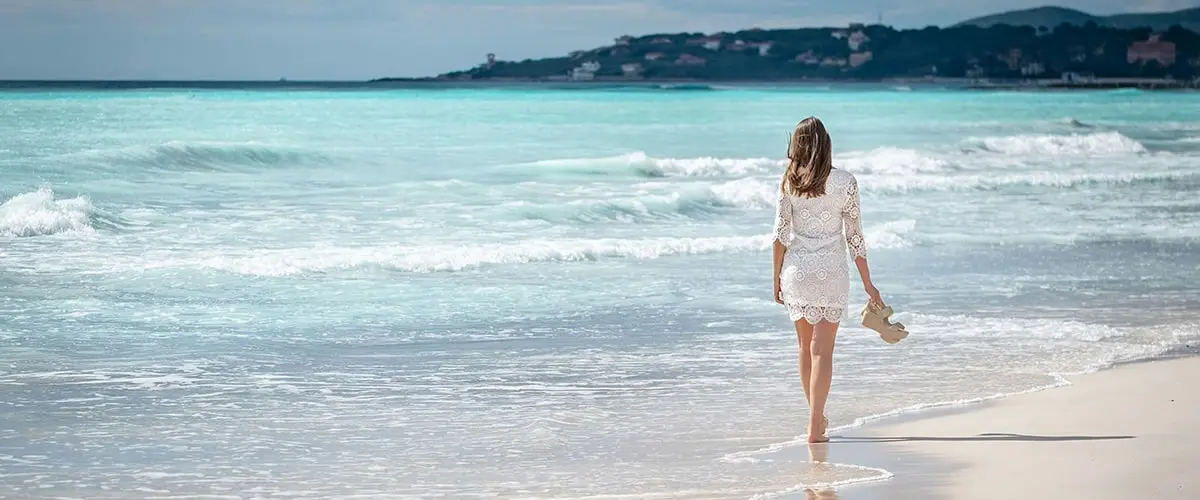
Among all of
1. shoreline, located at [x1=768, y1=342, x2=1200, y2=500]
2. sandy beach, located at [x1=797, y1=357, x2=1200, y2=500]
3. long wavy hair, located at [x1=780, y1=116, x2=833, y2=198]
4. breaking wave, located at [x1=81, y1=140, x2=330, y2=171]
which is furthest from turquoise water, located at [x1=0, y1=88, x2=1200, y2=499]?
breaking wave, located at [x1=81, y1=140, x2=330, y2=171]

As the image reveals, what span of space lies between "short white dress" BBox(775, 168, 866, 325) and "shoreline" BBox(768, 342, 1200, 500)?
65 centimetres

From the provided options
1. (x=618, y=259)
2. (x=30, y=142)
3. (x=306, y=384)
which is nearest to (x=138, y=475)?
(x=306, y=384)

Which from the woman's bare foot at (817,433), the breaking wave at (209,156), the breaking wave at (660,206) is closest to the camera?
the woman's bare foot at (817,433)

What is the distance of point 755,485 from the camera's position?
17.1 ft

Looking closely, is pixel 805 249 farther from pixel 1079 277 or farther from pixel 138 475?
pixel 1079 277

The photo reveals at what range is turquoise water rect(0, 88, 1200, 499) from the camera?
18.8 feet

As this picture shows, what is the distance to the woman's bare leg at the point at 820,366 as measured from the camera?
5.71 meters

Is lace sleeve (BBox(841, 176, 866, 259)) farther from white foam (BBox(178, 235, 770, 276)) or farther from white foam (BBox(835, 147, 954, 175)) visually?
white foam (BBox(835, 147, 954, 175))

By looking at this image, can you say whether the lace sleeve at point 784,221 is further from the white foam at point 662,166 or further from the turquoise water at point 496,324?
the white foam at point 662,166

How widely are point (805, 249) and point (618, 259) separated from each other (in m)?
7.83

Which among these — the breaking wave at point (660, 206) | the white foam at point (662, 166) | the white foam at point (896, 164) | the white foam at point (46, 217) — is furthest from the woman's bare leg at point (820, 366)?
the white foam at point (896, 164)

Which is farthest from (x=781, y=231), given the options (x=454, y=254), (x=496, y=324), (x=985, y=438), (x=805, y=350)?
(x=454, y=254)

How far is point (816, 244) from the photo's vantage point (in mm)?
5613

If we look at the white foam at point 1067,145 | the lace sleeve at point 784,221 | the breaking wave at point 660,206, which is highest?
the lace sleeve at point 784,221
